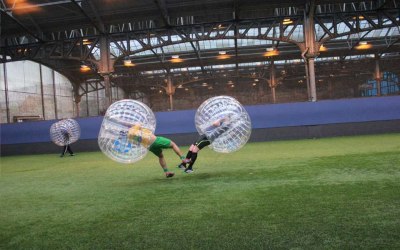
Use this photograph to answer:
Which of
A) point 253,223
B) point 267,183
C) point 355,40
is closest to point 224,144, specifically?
point 267,183

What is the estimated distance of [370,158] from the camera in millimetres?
9844

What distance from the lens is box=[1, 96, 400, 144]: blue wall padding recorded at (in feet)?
65.8

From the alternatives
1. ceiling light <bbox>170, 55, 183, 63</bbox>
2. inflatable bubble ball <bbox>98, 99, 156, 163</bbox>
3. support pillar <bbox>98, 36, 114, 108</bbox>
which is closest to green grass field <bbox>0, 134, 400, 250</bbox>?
inflatable bubble ball <bbox>98, 99, 156, 163</bbox>

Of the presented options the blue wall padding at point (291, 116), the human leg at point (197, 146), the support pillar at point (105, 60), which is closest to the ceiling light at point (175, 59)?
the support pillar at point (105, 60)

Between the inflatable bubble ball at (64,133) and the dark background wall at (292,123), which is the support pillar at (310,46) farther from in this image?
the inflatable bubble ball at (64,133)

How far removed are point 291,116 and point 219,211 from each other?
16341mm

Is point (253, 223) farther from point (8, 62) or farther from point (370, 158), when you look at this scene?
point (8, 62)

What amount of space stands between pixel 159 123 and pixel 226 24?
352 inches

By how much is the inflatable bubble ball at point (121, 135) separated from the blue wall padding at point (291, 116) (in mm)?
13261

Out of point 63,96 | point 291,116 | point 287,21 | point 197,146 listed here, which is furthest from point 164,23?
point 63,96

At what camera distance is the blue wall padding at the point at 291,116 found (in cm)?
2005

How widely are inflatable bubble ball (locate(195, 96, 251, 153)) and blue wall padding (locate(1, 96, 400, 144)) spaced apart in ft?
41.8

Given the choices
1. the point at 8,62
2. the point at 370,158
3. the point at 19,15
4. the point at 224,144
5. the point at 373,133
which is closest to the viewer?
Answer: the point at 224,144

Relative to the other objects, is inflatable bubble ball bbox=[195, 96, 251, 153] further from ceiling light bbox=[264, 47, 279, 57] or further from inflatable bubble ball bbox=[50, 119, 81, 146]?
ceiling light bbox=[264, 47, 279, 57]
